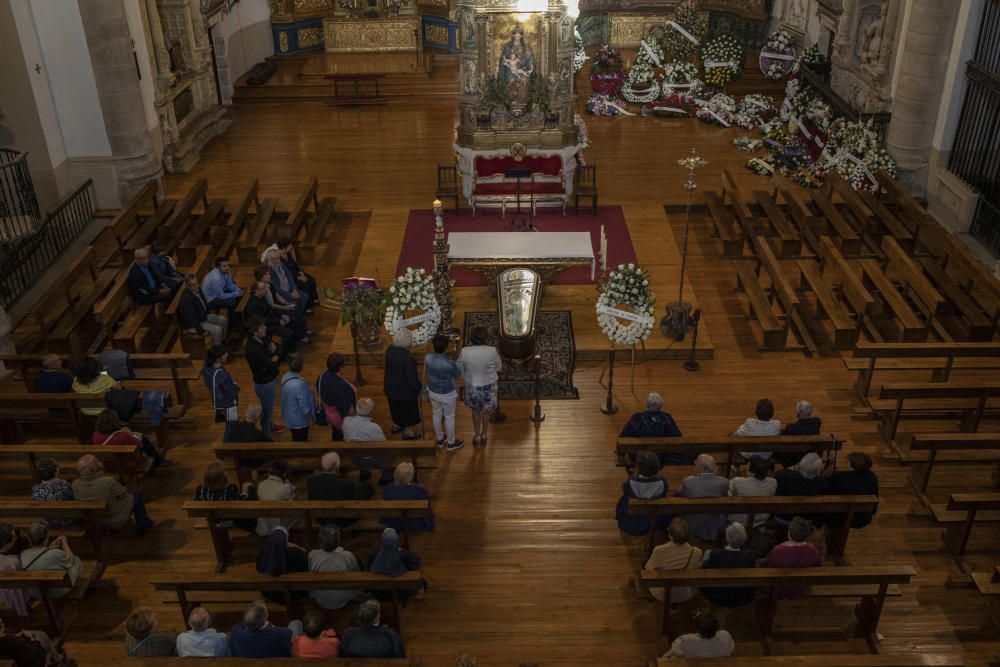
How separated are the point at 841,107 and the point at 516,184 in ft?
21.8

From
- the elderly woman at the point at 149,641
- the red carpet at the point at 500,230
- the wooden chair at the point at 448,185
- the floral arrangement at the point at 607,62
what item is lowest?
the red carpet at the point at 500,230

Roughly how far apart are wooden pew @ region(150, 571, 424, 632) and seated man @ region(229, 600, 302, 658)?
58cm

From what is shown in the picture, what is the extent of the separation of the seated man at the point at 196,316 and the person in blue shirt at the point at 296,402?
2.72 meters

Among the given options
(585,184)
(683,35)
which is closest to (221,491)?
(585,184)

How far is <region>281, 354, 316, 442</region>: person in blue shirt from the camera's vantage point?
30.7 ft

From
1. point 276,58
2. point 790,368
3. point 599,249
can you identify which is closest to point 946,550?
point 790,368

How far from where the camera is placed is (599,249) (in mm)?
14484

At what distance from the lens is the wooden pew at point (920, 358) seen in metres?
10.5

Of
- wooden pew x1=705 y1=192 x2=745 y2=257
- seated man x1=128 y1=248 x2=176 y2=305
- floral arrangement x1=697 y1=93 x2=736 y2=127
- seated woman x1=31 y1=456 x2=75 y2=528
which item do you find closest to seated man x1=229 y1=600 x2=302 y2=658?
seated woman x1=31 y1=456 x2=75 y2=528

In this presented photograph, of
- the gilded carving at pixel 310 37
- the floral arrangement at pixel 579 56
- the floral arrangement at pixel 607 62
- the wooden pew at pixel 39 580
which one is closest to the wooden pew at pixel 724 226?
the floral arrangement at pixel 607 62

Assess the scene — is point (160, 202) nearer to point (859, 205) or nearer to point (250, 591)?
point (250, 591)

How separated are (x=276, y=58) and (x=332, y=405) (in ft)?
56.4

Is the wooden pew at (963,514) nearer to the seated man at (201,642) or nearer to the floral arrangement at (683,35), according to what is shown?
the seated man at (201,642)

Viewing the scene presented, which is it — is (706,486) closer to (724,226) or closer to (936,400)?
(936,400)
